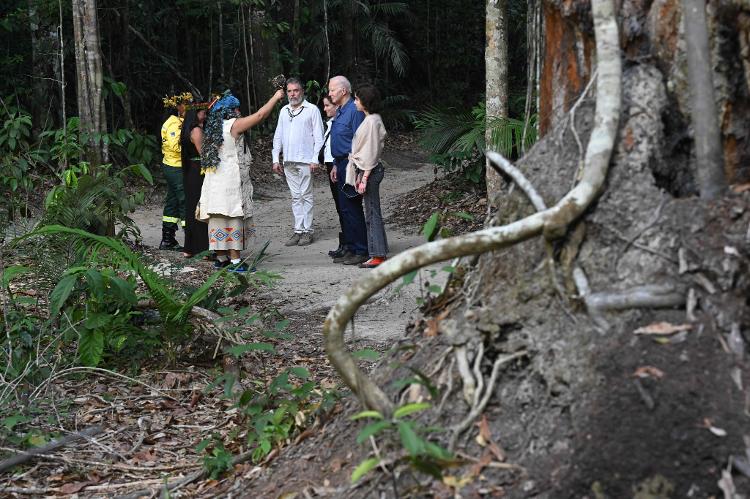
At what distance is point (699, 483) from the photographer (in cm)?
287

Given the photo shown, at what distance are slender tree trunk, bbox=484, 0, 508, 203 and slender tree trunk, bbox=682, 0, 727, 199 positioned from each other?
6125mm

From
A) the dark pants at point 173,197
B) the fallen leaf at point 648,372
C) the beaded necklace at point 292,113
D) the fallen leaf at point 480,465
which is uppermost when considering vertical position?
the beaded necklace at point 292,113

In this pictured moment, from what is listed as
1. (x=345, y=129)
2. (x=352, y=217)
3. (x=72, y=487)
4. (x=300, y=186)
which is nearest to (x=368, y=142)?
(x=345, y=129)

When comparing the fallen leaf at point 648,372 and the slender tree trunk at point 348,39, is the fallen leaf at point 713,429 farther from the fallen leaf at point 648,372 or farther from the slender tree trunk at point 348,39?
the slender tree trunk at point 348,39

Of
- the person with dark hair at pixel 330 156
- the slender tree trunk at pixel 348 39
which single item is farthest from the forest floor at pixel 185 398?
the slender tree trunk at pixel 348 39

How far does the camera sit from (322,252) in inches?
454

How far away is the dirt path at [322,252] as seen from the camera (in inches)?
310

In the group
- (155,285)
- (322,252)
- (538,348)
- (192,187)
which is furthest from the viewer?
(322,252)

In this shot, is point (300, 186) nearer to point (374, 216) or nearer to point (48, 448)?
point (374, 216)

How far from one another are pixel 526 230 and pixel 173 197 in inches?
350

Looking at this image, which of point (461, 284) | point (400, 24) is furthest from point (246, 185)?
point (400, 24)

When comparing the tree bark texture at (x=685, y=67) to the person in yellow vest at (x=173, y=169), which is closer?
the tree bark texture at (x=685, y=67)

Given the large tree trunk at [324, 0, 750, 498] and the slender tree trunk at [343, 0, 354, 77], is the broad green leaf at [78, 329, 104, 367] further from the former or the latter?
the slender tree trunk at [343, 0, 354, 77]

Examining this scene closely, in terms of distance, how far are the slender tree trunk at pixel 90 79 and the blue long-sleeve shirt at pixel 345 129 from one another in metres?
2.53
